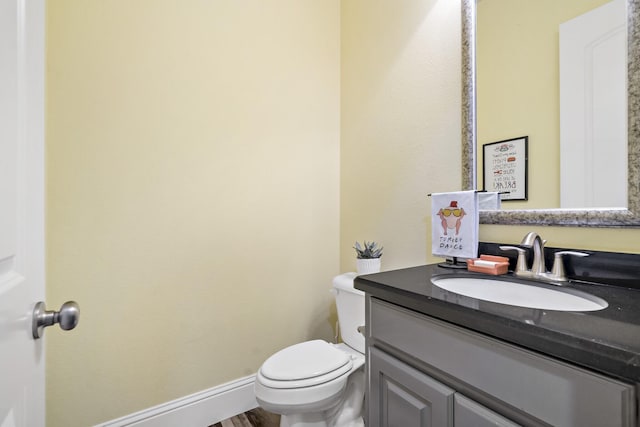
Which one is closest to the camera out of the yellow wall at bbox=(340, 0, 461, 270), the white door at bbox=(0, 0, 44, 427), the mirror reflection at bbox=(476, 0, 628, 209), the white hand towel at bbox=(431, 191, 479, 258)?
the white door at bbox=(0, 0, 44, 427)

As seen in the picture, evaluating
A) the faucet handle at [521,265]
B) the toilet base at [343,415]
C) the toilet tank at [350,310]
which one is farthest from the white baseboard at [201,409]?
→ the faucet handle at [521,265]

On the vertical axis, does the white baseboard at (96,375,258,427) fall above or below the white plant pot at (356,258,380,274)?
below

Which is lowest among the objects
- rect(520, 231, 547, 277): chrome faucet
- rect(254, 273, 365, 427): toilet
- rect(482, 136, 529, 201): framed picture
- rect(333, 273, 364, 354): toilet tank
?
rect(254, 273, 365, 427): toilet

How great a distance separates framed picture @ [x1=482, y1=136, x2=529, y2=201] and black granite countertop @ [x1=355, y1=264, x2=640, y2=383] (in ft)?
1.23

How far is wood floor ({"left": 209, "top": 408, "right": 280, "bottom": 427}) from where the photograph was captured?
1493 mm

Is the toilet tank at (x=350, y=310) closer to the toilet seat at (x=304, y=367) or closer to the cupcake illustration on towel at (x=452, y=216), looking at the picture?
the toilet seat at (x=304, y=367)

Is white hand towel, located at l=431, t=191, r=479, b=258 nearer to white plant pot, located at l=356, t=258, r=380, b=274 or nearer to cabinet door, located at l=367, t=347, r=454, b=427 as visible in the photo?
white plant pot, located at l=356, t=258, r=380, b=274

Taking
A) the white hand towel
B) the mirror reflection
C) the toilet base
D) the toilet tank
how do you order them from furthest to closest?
the toilet tank
the toilet base
the white hand towel
the mirror reflection

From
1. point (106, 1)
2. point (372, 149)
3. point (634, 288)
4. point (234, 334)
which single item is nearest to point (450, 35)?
point (372, 149)

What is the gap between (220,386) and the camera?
1.53m

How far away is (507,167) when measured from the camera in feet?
3.57

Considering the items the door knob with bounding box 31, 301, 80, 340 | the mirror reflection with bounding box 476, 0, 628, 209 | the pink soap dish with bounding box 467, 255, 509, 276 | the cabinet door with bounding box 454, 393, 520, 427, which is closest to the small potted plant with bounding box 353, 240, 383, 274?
the pink soap dish with bounding box 467, 255, 509, 276

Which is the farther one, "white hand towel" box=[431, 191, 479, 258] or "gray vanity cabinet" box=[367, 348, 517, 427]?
"white hand towel" box=[431, 191, 479, 258]

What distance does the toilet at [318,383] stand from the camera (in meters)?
1.10
